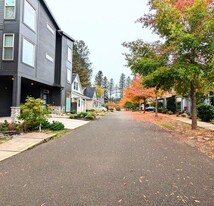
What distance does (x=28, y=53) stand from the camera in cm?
1491

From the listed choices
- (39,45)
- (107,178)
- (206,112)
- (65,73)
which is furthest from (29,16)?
(206,112)

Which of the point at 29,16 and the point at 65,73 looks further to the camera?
→ the point at 65,73

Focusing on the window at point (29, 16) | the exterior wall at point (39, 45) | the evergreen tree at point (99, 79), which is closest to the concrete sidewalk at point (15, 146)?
the exterior wall at point (39, 45)

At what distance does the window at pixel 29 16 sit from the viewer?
14387 millimetres

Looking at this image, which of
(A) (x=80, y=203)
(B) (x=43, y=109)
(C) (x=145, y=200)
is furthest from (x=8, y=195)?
(B) (x=43, y=109)

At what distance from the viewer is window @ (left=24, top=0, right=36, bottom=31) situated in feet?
47.2

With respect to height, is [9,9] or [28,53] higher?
[9,9]

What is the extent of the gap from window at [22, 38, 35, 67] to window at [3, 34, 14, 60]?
0.78 meters

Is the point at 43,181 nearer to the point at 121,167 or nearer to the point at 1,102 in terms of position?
the point at 121,167

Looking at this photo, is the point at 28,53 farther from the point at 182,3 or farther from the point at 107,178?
the point at 107,178

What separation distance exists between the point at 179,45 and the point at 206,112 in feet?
31.6

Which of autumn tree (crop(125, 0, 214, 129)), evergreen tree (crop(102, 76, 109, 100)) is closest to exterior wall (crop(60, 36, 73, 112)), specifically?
autumn tree (crop(125, 0, 214, 129))

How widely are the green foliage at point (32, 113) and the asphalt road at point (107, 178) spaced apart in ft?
13.1

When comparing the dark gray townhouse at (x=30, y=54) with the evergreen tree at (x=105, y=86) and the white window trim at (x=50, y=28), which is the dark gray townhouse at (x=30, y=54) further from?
the evergreen tree at (x=105, y=86)
